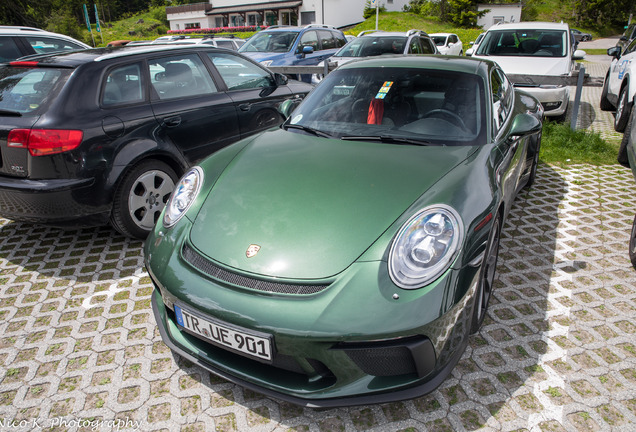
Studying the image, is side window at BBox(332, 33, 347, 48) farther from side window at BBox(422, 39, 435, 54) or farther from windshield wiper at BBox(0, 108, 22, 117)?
windshield wiper at BBox(0, 108, 22, 117)

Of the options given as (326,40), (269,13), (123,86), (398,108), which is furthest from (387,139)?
(269,13)

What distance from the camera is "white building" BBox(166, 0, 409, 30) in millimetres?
46969

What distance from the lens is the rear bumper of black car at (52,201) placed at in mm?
3227

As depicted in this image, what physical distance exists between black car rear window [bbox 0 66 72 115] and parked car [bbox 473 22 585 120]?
6482mm

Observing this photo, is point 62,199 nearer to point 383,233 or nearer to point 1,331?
point 1,331

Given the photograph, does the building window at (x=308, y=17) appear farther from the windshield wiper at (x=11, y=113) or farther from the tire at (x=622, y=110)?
the windshield wiper at (x=11, y=113)

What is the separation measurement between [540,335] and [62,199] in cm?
344

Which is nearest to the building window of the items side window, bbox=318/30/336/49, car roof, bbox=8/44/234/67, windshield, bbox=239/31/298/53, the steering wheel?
side window, bbox=318/30/336/49

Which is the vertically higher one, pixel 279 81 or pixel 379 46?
pixel 379 46

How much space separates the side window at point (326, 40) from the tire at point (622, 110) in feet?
23.6

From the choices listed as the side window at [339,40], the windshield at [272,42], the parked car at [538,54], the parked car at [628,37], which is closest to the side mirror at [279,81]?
the parked car at [538,54]

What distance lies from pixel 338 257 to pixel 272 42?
1030 cm

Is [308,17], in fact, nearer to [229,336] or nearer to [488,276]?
[488,276]

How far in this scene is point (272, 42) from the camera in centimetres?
1110
